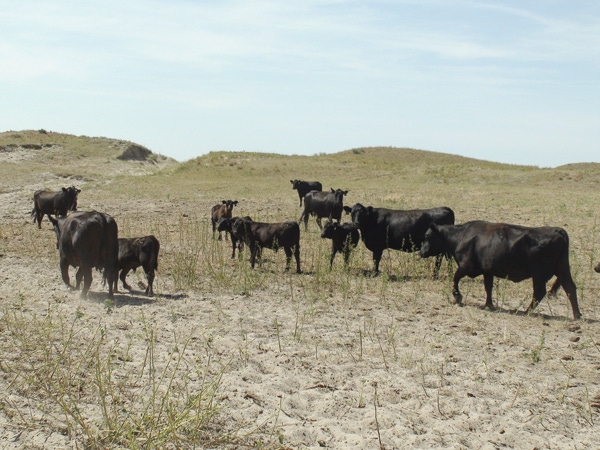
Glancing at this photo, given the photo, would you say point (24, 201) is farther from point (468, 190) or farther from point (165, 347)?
point (165, 347)

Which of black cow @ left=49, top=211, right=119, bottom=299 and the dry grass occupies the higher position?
black cow @ left=49, top=211, right=119, bottom=299

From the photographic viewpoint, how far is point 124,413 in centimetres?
611

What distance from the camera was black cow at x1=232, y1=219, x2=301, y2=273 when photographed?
44.9ft

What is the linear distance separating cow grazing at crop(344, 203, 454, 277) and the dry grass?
0.43m

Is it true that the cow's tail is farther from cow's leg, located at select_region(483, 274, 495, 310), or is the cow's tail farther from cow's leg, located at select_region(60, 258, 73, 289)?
cow's leg, located at select_region(483, 274, 495, 310)

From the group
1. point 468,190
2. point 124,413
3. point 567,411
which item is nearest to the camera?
point 124,413

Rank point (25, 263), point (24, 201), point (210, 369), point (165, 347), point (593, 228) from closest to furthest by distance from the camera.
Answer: point (210, 369), point (165, 347), point (25, 263), point (593, 228), point (24, 201)

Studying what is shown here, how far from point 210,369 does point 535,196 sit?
23.5 meters

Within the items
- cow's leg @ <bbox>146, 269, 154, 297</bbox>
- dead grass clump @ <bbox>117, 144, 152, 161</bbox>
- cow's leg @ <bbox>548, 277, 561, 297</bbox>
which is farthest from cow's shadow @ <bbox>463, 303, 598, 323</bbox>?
dead grass clump @ <bbox>117, 144, 152, 161</bbox>

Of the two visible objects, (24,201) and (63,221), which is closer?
(63,221)

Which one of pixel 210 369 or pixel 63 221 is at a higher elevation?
pixel 63 221

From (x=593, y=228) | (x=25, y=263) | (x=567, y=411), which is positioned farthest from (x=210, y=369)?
(x=593, y=228)

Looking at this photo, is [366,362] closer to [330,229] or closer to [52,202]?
[330,229]

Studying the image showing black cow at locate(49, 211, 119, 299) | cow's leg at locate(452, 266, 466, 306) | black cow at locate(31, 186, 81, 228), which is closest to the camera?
black cow at locate(49, 211, 119, 299)
